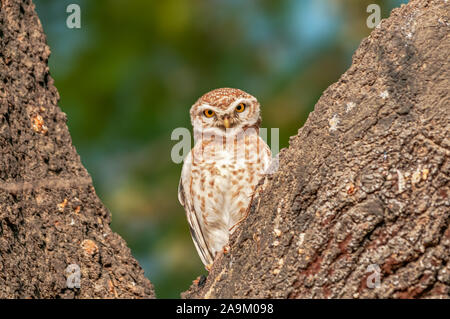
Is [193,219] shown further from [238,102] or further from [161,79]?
[161,79]

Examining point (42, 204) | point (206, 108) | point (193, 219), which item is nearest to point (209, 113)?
point (206, 108)

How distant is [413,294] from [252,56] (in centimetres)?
698

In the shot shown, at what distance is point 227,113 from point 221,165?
0.45m

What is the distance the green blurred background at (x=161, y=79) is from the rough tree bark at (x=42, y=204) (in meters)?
4.55

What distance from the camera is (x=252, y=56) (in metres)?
9.48

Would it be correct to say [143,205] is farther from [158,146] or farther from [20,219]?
[20,219]

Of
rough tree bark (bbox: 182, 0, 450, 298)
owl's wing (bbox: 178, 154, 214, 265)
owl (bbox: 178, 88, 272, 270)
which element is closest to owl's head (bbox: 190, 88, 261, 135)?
owl (bbox: 178, 88, 272, 270)

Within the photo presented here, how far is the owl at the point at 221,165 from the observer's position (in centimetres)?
500

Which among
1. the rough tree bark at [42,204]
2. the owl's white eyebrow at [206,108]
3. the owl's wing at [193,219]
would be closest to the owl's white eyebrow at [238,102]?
the owl's white eyebrow at [206,108]

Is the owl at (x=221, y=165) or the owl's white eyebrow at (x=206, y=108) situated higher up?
the owl's white eyebrow at (x=206, y=108)

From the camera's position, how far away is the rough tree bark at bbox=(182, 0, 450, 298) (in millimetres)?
2842

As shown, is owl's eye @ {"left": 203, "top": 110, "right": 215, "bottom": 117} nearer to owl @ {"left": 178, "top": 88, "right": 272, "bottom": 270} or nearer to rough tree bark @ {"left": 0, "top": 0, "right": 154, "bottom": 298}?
owl @ {"left": 178, "top": 88, "right": 272, "bottom": 270}

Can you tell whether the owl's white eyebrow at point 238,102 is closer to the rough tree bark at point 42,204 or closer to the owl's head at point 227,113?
the owl's head at point 227,113

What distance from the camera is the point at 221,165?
5078mm
